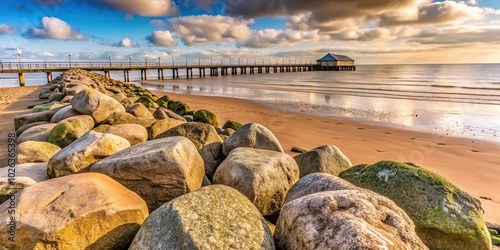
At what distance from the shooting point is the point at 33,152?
14.6ft

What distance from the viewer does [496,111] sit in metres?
15.8

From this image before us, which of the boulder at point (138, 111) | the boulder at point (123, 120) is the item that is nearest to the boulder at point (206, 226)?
the boulder at point (123, 120)

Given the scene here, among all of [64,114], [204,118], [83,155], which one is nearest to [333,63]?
[204,118]

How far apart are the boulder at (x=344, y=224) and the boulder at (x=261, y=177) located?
3.17ft

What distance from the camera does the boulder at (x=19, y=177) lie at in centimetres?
313

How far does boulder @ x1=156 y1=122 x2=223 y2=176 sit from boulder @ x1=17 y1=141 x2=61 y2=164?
5.49 ft

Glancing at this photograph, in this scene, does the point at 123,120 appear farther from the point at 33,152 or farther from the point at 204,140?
the point at 204,140

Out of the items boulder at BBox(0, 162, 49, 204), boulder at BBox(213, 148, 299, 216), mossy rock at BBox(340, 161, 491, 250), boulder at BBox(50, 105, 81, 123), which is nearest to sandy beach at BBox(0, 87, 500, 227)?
boulder at BBox(50, 105, 81, 123)

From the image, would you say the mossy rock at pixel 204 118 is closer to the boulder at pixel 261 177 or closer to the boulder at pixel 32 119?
the boulder at pixel 32 119

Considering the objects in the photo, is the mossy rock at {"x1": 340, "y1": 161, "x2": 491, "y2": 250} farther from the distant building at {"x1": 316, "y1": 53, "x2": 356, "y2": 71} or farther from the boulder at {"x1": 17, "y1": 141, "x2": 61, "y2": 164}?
the distant building at {"x1": 316, "y1": 53, "x2": 356, "y2": 71}

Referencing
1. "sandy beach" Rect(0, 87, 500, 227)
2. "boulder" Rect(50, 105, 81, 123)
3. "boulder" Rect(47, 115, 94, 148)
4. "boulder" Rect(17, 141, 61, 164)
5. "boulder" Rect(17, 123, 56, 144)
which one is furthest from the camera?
"boulder" Rect(50, 105, 81, 123)

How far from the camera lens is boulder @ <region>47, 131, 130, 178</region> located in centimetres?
358

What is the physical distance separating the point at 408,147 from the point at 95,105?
8285 millimetres

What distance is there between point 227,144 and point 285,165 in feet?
4.62
